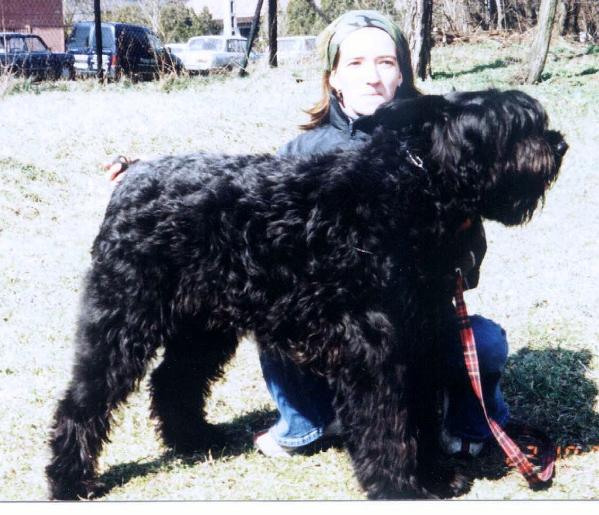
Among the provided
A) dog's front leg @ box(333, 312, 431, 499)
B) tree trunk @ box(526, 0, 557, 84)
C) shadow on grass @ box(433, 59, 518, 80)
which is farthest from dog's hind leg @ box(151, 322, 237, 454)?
tree trunk @ box(526, 0, 557, 84)

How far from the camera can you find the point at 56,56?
9.82 ft

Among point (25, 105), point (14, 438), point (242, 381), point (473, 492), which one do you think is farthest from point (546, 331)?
point (25, 105)

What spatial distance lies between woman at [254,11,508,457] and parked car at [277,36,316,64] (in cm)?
25

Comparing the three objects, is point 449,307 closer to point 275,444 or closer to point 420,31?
point 275,444

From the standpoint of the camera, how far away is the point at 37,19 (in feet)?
9.53

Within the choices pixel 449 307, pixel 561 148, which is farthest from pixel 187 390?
pixel 561 148

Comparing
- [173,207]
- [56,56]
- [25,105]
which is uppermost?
[56,56]

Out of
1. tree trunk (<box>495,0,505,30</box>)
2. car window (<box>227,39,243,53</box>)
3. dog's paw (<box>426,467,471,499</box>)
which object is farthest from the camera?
tree trunk (<box>495,0,505,30</box>)

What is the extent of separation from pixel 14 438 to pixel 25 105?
156 centimetres

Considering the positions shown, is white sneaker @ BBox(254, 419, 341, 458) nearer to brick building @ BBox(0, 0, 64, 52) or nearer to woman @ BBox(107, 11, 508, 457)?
woman @ BBox(107, 11, 508, 457)

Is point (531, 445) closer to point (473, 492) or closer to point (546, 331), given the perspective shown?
point (473, 492)

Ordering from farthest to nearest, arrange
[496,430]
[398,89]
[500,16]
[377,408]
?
[500,16] < [398,89] < [496,430] < [377,408]

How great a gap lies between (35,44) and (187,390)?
1.57 m

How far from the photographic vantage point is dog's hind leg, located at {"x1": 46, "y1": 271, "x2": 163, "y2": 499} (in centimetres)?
246
